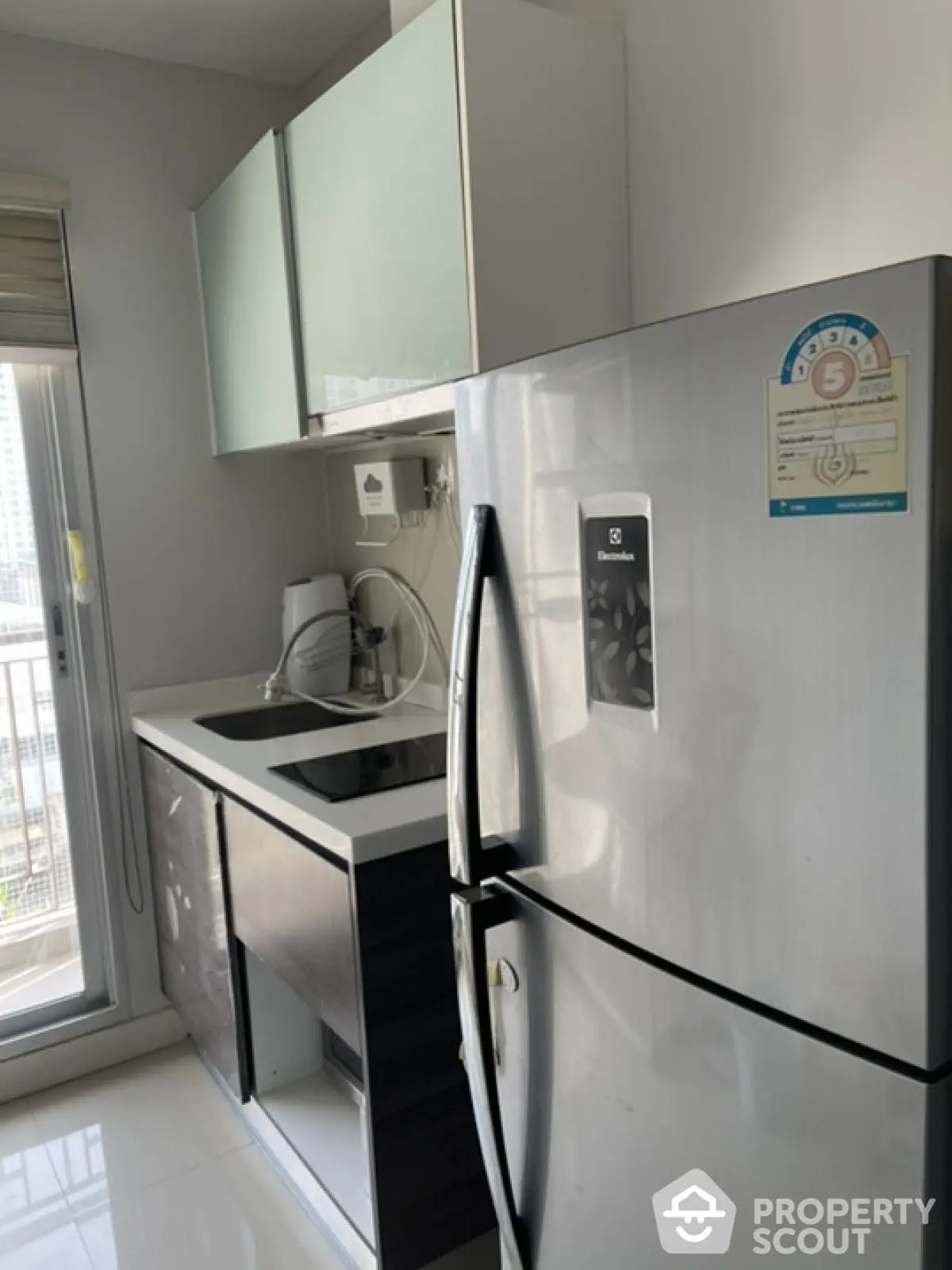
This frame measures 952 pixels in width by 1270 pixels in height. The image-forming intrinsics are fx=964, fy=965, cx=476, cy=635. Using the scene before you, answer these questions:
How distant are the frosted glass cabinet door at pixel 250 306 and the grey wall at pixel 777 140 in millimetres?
711

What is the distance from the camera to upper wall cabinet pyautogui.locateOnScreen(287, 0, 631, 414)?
4.76ft

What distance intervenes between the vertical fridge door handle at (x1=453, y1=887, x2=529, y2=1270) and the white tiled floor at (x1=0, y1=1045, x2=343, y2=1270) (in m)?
0.82

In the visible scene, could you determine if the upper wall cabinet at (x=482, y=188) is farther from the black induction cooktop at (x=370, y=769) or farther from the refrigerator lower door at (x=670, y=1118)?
the refrigerator lower door at (x=670, y=1118)

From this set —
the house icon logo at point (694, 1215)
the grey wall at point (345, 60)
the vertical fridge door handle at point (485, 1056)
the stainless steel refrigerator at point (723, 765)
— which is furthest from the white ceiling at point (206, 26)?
the house icon logo at point (694, 1215)

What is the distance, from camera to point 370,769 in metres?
1.81

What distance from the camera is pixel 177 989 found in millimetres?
2443

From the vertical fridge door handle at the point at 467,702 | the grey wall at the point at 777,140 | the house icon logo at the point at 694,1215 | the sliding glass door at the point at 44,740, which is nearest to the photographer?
the house icon logo at the point at 694,1215

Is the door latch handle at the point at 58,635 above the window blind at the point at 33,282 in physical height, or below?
below

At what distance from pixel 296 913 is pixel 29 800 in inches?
46.0

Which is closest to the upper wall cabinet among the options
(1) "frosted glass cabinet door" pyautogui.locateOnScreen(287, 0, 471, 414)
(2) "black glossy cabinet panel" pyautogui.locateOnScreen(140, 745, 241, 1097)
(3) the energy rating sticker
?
(1) "frosted glass cabinet door" pyautogui.locateOnScreen(287, 0, 471, 414)

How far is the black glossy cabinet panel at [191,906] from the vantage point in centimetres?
206

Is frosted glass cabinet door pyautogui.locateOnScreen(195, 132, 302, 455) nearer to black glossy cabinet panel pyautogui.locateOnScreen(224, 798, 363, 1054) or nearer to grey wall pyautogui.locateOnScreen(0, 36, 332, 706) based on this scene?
grey wall pyautogui.locateOnScreen(0, 36, 332, 706)

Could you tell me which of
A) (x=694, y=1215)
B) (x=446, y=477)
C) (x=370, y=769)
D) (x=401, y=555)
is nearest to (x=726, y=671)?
(x=694, y=1215)

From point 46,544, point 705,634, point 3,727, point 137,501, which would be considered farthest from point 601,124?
point 3,727
